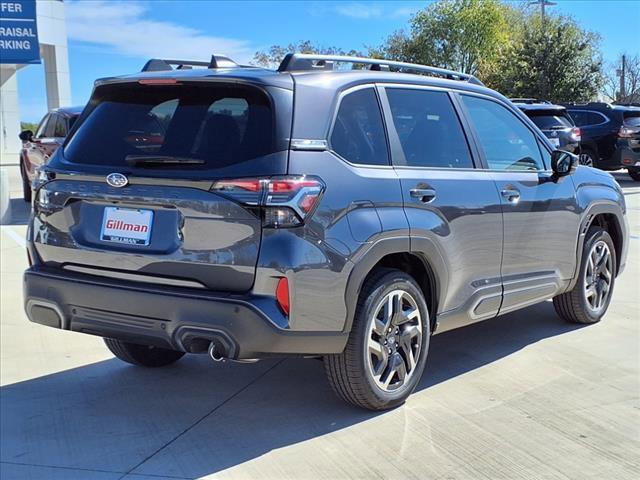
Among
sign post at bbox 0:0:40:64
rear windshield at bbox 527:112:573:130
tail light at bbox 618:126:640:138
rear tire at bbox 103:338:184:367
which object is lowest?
rear tire at bbox 103:338:184:367

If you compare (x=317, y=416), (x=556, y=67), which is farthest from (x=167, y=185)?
(x=556, y=67)

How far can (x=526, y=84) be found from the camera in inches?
1227

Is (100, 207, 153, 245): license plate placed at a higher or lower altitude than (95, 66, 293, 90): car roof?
lower

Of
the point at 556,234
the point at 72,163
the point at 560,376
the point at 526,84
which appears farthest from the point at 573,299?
the point at 526,84

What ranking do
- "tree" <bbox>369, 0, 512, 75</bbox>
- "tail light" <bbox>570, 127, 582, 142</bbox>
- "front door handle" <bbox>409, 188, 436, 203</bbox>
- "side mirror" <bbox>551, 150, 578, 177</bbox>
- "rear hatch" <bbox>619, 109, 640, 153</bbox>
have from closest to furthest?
1. "front door handle" <bbox>409, 188, 436, 203</bbox>
2. "side mirror" <bbox>551, 150, 578, 177</bbox>
3. "tail light" <bbox>570, 127, 582, 142</bbox>
4. "rear hatch" <bbox>619, 109, 640, 153</bbox>
5. "tree" <bbox>369, 0, 512, 75</bbox>

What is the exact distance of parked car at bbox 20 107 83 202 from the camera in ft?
37.2

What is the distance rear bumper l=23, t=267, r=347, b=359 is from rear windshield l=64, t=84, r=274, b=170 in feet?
2.06

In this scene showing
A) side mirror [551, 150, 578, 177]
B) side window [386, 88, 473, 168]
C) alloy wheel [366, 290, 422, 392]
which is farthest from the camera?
side mirror [551, 150, 578, 177]

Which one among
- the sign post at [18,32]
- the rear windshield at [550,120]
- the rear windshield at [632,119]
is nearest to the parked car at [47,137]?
the rear windshield at [550,120]

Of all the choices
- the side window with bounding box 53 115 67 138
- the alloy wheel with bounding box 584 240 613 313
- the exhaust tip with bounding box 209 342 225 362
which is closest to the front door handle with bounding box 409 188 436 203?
the exhaust tip with bounding box 209 342 225 362

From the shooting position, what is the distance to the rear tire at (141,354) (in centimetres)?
455

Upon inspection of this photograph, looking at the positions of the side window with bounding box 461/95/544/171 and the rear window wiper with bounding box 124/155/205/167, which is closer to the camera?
the rear window wiper with bounding box 124/155/205/167

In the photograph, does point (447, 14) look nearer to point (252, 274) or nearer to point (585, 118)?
point (585, 118)

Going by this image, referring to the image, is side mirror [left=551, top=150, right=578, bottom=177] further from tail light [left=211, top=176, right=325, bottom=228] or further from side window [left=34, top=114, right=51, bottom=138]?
side window [left=34, top=114, right=51, bottom=138]
